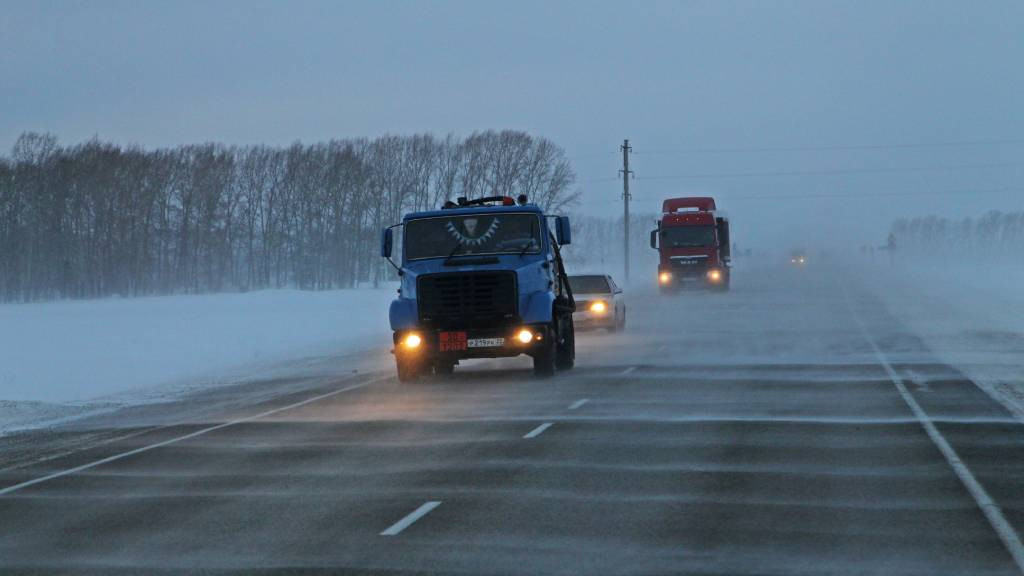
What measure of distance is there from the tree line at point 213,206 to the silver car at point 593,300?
7279cm

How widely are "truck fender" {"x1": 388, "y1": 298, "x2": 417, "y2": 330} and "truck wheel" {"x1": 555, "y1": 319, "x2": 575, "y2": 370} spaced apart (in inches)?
122

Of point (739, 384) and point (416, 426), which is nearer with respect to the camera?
point (416, 426)

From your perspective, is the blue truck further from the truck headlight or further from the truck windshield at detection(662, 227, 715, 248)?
the truck windshield at detection(662, 227, 715, 248)

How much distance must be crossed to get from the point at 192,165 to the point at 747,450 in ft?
366

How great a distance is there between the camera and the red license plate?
23609 mm

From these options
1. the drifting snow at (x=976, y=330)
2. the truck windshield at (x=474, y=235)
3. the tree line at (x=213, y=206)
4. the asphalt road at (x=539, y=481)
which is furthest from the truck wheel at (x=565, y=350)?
the tree line at (x=213, y=206)

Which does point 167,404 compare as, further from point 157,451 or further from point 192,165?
point 192,165

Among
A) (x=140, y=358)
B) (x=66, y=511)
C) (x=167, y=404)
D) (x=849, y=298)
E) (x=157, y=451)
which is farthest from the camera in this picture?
(x=849, y=298)

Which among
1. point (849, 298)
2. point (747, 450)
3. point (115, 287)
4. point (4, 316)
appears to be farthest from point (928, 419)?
point (115, 287)

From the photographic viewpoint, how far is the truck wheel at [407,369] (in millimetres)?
24094

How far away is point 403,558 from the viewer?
902cm

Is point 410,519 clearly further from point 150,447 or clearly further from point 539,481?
point 150,447

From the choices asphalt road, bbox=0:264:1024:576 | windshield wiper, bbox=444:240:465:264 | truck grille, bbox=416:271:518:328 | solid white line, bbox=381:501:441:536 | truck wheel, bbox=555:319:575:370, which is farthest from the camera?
truck wheel, bbox=555:319:575:370

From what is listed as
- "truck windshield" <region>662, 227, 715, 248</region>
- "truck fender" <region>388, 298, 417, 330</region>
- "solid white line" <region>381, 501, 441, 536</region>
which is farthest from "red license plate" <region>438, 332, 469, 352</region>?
"truck windshield" <region>662, 227, 715, 248</region>
